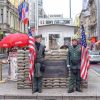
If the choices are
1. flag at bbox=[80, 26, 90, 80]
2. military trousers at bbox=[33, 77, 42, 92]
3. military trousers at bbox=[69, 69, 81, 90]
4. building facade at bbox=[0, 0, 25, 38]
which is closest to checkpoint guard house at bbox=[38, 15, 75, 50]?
flag at bbox=[80, 26, 90, 80]

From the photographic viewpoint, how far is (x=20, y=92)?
44.2 ft

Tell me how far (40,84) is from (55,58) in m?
1.55

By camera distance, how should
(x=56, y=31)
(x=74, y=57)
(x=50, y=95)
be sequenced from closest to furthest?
(x=50, y=95) < (x=74, y=57) < (x=56, y=31)

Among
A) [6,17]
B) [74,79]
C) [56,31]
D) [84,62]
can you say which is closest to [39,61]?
[74,79]

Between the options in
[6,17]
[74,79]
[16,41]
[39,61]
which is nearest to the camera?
[39,61]

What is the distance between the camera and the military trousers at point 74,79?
44.3 feet

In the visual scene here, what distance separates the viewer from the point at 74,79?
1359cm

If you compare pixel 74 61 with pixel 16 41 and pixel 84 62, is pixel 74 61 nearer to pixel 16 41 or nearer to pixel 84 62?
pixel 84 62

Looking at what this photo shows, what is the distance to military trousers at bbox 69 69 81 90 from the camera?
13508mm

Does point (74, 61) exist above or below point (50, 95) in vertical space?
above

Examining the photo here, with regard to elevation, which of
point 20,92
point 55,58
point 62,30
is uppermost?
point 62,30

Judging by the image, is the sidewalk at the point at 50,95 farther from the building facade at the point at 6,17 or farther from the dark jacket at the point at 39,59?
the building facade at the point at 6,17

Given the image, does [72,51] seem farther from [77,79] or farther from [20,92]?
[20,92]

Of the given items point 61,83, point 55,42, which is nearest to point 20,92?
point 61,83
